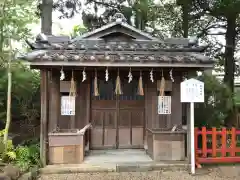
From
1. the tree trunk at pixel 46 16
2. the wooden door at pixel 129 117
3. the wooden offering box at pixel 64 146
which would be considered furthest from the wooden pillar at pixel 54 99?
the tree trunk at pixel 46 16

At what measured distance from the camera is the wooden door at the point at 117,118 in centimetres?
944

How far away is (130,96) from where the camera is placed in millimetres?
9547

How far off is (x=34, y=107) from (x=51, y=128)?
4.92 meters

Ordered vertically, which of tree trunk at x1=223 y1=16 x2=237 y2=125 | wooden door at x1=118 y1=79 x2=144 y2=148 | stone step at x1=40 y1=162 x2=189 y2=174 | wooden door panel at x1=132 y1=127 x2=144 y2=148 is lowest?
stone step at x1=40 y1=162 x2=189 y2=174

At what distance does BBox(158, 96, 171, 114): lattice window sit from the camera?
8859 millimetres

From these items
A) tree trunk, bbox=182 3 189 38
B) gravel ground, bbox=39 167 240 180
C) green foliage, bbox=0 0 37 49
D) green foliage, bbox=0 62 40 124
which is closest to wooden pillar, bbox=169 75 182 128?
gravel ground, bbox=39 167 240 180

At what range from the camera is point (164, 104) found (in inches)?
350

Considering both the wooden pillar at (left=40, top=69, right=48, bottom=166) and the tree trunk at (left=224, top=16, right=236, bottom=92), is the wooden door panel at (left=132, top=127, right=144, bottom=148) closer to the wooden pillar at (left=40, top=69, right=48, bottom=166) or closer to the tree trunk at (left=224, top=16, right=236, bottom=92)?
the wooden pillar at (left=40, top=69, right=48, bottom=166)

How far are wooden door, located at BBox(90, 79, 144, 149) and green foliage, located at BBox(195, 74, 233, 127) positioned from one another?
4079 mm

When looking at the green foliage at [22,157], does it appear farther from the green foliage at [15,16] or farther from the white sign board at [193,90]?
the white sign board at [193,90]

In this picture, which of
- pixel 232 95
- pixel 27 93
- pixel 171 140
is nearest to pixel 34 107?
pixel 27 93

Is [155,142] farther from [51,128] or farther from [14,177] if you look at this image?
[14,177]

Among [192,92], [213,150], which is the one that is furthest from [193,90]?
[213,150]

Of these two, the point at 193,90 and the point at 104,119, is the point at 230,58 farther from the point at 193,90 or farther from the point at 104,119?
the point at 104,119
